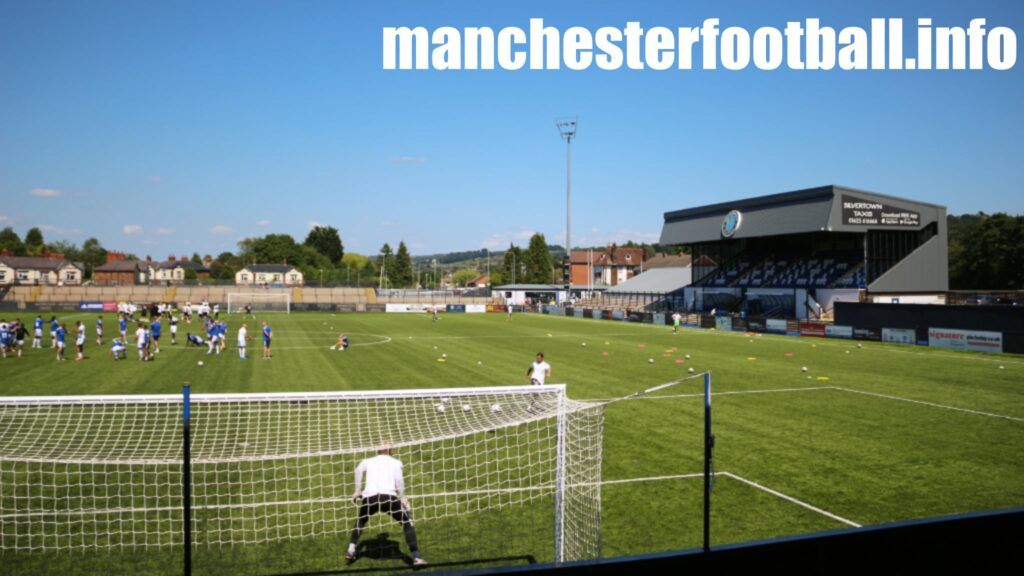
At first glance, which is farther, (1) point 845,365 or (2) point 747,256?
(2) point 747,256

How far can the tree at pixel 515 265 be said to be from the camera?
138m

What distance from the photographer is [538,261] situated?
133500 mm

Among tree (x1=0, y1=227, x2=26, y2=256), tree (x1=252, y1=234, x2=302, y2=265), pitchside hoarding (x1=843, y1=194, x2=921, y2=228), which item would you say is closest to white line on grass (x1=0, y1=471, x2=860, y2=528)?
pitchside hoarding (x1=843, y1=194, x2=921, y2=228)

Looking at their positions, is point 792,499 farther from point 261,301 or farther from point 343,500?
point 261,301

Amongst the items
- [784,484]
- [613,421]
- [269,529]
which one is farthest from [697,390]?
[269,529]

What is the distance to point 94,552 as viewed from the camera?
27.3 ft

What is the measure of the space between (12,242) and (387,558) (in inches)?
7856

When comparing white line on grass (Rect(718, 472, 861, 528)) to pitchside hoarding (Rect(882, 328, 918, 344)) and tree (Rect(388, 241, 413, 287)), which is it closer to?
pitchside hoarding (Rect(882, 328, 918, 344))

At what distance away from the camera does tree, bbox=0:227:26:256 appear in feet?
520

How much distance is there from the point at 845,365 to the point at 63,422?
88.7 feet

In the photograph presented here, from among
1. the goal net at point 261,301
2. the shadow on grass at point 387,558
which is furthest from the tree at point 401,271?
the shadow on grass at point 387,558

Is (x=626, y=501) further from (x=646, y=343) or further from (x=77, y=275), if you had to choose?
(x=77, y=275)

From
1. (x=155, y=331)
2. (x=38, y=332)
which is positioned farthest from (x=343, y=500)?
(x=38, y=332)

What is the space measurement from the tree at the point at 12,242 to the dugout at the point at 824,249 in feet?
546
